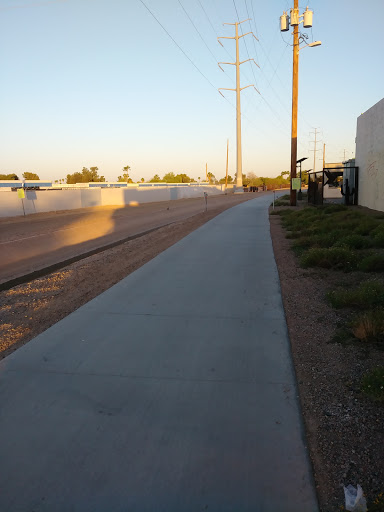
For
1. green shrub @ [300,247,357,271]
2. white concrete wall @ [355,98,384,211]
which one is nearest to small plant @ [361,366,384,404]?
green shrub @ [300,247,357,271]

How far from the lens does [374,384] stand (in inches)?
140

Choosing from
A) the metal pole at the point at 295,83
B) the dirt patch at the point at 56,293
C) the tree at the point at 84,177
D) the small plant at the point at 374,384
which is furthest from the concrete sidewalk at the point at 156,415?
the tree at the point at 84,177

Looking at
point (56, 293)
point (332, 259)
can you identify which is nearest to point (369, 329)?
point (332, 259)

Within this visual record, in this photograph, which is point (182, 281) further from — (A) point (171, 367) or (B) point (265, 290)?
(A) point (171, 367)

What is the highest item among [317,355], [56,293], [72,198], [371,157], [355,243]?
[371,157]

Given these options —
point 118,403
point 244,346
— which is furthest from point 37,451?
point 244,346

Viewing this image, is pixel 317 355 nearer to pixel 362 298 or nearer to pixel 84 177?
pixel 362 298

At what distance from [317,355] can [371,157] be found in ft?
66.7

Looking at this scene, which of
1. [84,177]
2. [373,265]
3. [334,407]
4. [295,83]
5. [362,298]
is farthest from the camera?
[84,177]

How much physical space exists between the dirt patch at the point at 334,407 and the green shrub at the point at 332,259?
2429mm

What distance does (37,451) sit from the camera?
286 centimetres

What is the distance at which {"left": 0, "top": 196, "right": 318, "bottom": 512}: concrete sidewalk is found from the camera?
2508 mm

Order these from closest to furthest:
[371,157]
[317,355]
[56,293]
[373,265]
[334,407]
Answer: [334,407]
[317,355]
[56,293]
[373,265]
[371,157]

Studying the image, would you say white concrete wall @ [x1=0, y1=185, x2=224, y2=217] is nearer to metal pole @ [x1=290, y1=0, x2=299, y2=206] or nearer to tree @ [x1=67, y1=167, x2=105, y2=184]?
metal pole @ [x1=290, y1=0, x2=299, y2=206]
